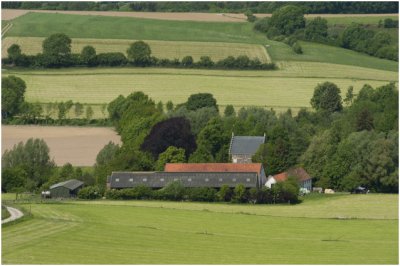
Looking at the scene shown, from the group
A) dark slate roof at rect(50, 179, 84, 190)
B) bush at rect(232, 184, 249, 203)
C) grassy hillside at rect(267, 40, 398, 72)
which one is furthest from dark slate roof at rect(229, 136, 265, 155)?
grassy hillside at rect(267, 40, 398, 72)

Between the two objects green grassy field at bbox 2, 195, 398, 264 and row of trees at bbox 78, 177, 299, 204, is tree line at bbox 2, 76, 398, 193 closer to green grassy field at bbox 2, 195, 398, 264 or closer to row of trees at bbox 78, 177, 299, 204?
row of trees at bbox 78, 177, 299, 204

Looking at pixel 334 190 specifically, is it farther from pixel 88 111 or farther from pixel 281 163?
pixel 88 111

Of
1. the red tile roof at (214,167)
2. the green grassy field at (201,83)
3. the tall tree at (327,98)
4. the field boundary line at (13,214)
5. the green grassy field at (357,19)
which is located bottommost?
the field boundary line at (13,214)

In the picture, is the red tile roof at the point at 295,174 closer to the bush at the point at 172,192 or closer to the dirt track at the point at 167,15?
the bush at the point at 172,192

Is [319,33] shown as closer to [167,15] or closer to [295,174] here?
[167,15]

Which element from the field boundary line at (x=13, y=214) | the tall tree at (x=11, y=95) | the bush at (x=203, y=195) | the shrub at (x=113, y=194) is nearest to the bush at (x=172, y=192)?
the bush at (x=203, y=195)

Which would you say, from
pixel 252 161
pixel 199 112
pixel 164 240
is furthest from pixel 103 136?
pixel 164 240
